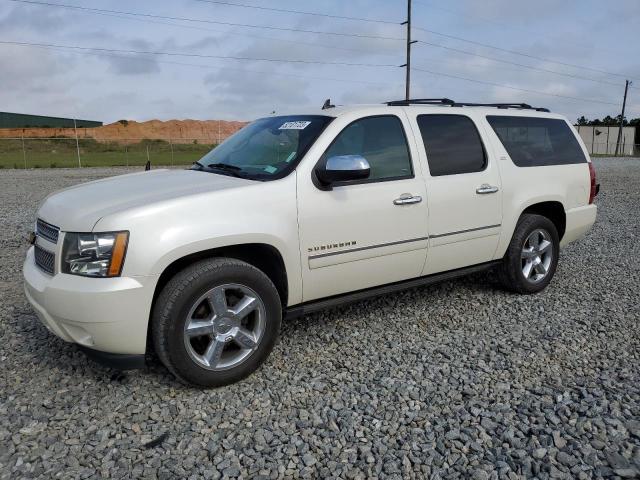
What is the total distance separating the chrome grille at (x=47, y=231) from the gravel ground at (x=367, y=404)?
0.95 m

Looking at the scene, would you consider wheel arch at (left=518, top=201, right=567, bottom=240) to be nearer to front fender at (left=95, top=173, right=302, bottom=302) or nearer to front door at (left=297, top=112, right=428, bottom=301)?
front door at (left=297, top=112, right=428, bottom=301)

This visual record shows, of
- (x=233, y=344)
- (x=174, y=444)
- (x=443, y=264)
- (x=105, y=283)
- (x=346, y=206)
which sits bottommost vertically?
(x=174, y=444)

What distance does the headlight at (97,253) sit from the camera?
116 inches

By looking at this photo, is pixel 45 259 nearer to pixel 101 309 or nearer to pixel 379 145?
pixel 101 309

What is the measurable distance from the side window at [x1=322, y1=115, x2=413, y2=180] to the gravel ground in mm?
1325

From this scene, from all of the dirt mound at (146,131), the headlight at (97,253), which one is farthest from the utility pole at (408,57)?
the headlight at (97,253)

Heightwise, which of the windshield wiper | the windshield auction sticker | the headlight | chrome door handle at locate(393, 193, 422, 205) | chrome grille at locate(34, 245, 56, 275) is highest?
the windshield auction sticker

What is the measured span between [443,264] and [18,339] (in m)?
3.51

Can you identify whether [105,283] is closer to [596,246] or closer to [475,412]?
[475,412]


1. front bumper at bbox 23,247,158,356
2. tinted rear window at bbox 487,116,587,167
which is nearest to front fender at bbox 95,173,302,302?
front bumper at bbox 23,247,158,356

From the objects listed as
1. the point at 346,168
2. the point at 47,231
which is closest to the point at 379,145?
the point at 346,168

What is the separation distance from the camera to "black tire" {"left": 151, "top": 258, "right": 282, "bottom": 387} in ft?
10.2

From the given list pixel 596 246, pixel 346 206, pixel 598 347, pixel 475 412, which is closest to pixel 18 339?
pixel 346 206

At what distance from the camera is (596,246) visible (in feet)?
24.4
